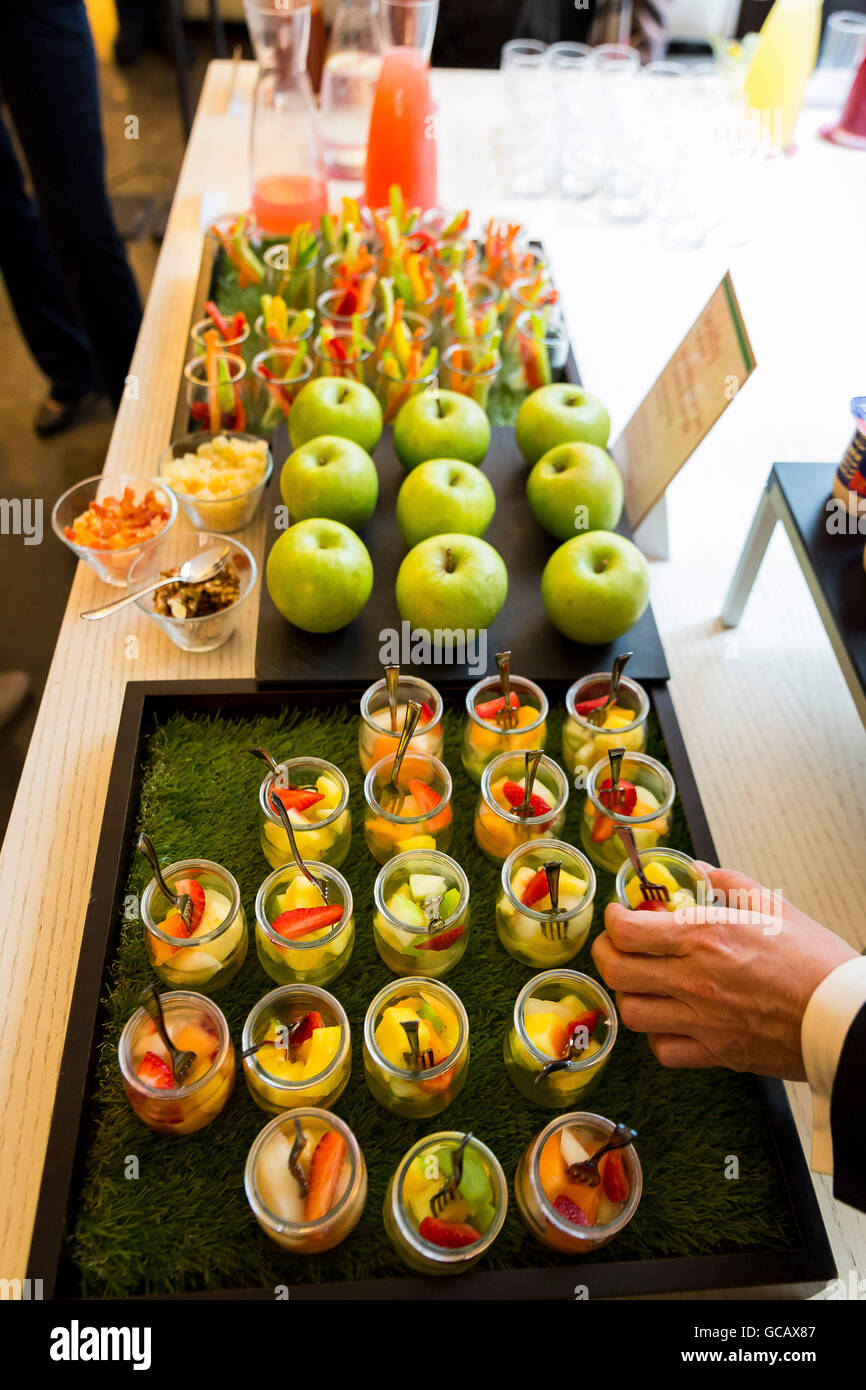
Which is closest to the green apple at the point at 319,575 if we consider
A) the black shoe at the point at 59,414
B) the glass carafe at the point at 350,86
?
the glass carafe at the point at 350,86

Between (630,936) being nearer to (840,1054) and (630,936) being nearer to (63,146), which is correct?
(840,1054)

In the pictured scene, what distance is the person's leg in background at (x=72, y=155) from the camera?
6.01ft

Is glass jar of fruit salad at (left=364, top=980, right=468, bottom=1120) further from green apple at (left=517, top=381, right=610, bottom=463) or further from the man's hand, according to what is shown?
green apple at (left=517, top=381, right=610, bottom=463)

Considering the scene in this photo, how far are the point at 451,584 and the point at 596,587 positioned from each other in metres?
0.18

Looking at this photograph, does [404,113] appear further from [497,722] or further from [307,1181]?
[307,1181]

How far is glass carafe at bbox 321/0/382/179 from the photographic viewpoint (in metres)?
2.02

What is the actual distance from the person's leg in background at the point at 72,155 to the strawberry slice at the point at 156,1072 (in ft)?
6.22

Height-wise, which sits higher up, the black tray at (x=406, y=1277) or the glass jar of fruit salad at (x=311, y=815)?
the glass jar of fruit salad at (x=311, y=815)

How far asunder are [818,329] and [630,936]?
1.40 meters

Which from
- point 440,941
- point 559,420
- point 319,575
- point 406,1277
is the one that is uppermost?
point 559,420

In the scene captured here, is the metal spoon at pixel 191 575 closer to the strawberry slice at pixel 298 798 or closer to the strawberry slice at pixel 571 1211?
the strawberry slice at pixel 298 798

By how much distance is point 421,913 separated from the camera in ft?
3.14

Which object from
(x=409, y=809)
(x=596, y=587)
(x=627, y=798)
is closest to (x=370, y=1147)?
(x=409, y=809)

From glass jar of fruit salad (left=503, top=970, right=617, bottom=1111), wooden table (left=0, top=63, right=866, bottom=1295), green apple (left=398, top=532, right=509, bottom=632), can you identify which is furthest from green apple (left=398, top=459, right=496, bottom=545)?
glass jar of fruit salad (left=503, top=970, right=617, bottom=1111)
